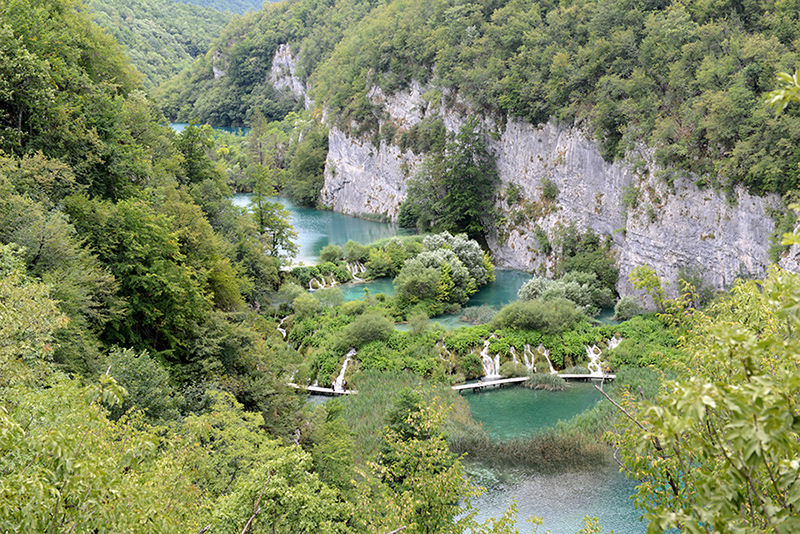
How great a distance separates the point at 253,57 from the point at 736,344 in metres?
105

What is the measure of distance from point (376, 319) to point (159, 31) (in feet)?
393

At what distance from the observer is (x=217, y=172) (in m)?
33.0

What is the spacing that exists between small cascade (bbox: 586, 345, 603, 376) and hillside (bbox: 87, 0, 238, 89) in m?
94.9

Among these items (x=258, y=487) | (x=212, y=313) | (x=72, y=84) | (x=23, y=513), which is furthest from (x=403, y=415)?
(x=72, y=84)

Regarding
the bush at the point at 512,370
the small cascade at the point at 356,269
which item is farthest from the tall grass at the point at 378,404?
the small cascade at the point at 356,269

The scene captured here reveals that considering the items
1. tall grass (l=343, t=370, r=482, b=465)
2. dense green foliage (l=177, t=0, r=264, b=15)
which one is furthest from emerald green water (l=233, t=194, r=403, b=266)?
dense green foliage (l=177, t=0, r=264, b=15)

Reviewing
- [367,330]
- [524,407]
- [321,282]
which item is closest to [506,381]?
[524,407]

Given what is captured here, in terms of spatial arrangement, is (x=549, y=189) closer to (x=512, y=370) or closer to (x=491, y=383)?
(x=512, y=370)

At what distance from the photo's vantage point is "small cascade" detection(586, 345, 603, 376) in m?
24.1

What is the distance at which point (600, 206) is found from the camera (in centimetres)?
3512

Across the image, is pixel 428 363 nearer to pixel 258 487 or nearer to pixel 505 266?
pixel 258 487

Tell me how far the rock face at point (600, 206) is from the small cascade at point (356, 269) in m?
10.3

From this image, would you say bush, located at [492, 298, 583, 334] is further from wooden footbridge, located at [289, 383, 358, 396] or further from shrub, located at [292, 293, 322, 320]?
shrub, located at [292, 293, 322, 320]

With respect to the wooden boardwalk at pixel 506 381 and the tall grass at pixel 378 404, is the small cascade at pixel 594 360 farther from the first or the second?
the tall grass at pixel 378 404
